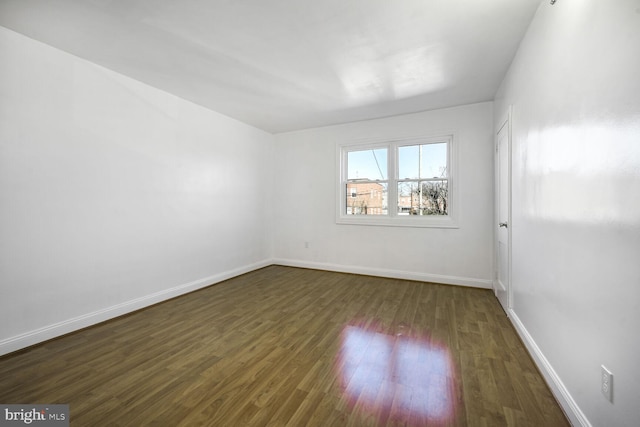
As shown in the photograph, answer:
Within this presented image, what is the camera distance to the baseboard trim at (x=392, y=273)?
3.91m

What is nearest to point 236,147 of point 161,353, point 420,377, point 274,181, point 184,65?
point 274,181

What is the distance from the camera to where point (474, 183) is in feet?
12.8

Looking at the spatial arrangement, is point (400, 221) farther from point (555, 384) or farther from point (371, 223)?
point (555, 384)

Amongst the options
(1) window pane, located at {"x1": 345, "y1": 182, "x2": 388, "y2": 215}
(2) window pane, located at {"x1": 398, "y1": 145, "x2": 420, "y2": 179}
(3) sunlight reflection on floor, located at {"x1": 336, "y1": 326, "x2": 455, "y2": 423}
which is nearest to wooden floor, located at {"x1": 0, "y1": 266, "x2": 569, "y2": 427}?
(3) sunlight reflection on floor, located at {"x1": 336, "y1": 326, "x2": 455, "y2": 423}

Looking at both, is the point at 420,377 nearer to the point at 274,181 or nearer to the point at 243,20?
the point at 243,20

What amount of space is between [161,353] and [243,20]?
2.81 metres

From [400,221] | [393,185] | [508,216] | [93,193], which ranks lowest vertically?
[400,221]

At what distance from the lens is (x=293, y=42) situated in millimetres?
2420

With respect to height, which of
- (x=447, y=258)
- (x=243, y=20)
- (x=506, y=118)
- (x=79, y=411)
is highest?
(x=243, y=20)

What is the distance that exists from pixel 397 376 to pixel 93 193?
3318 millimetres

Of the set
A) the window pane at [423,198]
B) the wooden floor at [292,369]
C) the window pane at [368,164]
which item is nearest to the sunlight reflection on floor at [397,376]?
the wooden floor at [292,369]

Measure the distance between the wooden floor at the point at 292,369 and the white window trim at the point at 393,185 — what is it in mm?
1391

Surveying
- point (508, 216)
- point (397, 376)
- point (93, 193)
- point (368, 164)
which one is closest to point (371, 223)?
point (368, 164)

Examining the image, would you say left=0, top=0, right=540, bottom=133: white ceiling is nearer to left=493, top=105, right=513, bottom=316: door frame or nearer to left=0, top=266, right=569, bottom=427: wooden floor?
left=493, top=105, right=513, bottom=316: door frame
